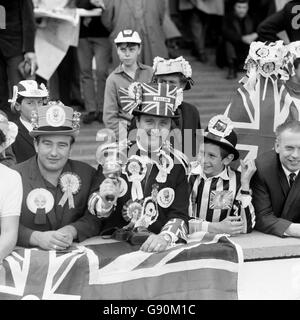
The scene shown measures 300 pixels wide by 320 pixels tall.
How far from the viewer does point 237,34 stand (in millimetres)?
9766

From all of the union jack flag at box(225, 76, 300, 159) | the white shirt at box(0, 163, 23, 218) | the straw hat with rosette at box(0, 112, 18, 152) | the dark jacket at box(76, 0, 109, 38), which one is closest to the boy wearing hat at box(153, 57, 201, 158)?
the union jack flag at box(225, 76, 300, 159)

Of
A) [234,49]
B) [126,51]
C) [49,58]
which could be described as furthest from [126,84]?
[234,49]

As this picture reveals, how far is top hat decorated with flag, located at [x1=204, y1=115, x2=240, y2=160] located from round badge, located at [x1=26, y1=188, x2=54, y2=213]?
1.05 metres

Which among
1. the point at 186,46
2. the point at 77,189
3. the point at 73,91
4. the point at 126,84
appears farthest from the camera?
the point at 186,46

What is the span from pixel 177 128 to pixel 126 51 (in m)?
1.09

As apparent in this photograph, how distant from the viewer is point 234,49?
32.2ft

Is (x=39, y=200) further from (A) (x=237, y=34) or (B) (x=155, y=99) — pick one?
(A) (x=237, y=34)

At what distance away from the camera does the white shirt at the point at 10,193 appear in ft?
14.5

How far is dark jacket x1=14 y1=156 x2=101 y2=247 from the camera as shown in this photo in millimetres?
4664

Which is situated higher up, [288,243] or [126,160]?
[126,160]

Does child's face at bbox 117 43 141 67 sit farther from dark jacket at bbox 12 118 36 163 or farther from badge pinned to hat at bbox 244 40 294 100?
dark jacket at bbox 12 118 36 163

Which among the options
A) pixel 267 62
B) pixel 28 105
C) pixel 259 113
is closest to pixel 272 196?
pixel 259 113

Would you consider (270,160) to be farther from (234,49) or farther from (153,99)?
(234,49)

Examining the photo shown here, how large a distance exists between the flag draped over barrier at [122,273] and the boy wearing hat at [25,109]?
131 cm
